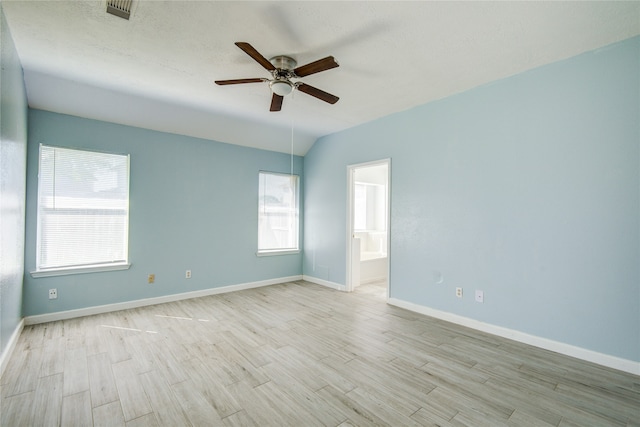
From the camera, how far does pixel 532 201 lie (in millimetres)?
2850

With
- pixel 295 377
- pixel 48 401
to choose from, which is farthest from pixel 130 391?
pixel 295 377

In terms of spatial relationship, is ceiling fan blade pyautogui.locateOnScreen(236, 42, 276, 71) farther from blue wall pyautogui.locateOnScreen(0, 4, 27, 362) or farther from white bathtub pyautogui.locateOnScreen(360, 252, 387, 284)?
white bathtub pyautogui.locateOnScreen(360, 252, 387, 284)

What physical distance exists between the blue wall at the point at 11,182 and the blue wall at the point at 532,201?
3.90m

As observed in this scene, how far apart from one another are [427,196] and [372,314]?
1677 millimetres

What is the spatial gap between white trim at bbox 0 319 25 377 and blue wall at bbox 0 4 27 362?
0.04m

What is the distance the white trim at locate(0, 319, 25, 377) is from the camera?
2293 millimetres

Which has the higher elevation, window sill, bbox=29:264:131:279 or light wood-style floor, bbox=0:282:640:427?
window sill, bbox=29:264:131:279

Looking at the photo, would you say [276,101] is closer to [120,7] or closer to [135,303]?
[120,7]

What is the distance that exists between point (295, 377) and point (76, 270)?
10.1 feet

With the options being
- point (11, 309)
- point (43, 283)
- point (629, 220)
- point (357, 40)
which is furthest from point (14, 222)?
point (629, 220)

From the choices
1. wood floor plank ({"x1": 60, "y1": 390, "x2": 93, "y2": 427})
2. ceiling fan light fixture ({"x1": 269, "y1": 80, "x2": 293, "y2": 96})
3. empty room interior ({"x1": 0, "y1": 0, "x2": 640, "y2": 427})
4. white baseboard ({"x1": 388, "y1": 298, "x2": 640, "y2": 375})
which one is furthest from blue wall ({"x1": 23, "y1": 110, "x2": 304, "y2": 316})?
white baseboard ({"x1": 388, "y1": 298, "x2": 640, "y2": 375})

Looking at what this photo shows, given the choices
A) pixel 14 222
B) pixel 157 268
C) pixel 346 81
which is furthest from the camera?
pixel 157 268

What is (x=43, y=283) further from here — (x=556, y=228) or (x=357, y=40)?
(x=556, y=228)

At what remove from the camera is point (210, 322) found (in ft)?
11.2
